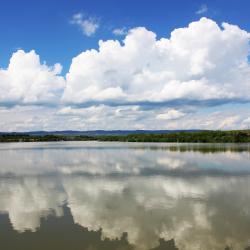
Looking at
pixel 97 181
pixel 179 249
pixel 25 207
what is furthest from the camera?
pixel 97 181

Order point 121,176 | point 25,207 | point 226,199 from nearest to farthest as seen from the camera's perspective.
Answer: point 25,207, point 226,199, point 121,176

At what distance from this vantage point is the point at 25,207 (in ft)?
48.1

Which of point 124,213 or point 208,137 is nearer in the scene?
point 124,213

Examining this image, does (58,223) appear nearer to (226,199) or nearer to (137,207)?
(137,207)

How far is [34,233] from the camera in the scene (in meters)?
11.1

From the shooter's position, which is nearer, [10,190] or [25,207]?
[25,207]

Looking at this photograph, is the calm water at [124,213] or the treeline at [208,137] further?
the treeline at [208,137]

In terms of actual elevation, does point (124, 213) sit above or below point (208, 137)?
below

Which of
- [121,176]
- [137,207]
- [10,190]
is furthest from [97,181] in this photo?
[137,207]

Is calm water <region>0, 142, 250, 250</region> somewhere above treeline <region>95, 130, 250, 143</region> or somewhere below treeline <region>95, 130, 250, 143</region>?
below

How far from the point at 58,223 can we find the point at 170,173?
14809 mm

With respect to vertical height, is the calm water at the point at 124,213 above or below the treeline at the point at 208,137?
below

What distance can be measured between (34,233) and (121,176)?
538 inches

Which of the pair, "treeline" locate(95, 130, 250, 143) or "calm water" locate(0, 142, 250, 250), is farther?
"treeline" locate(95, 130, 250, 143)
